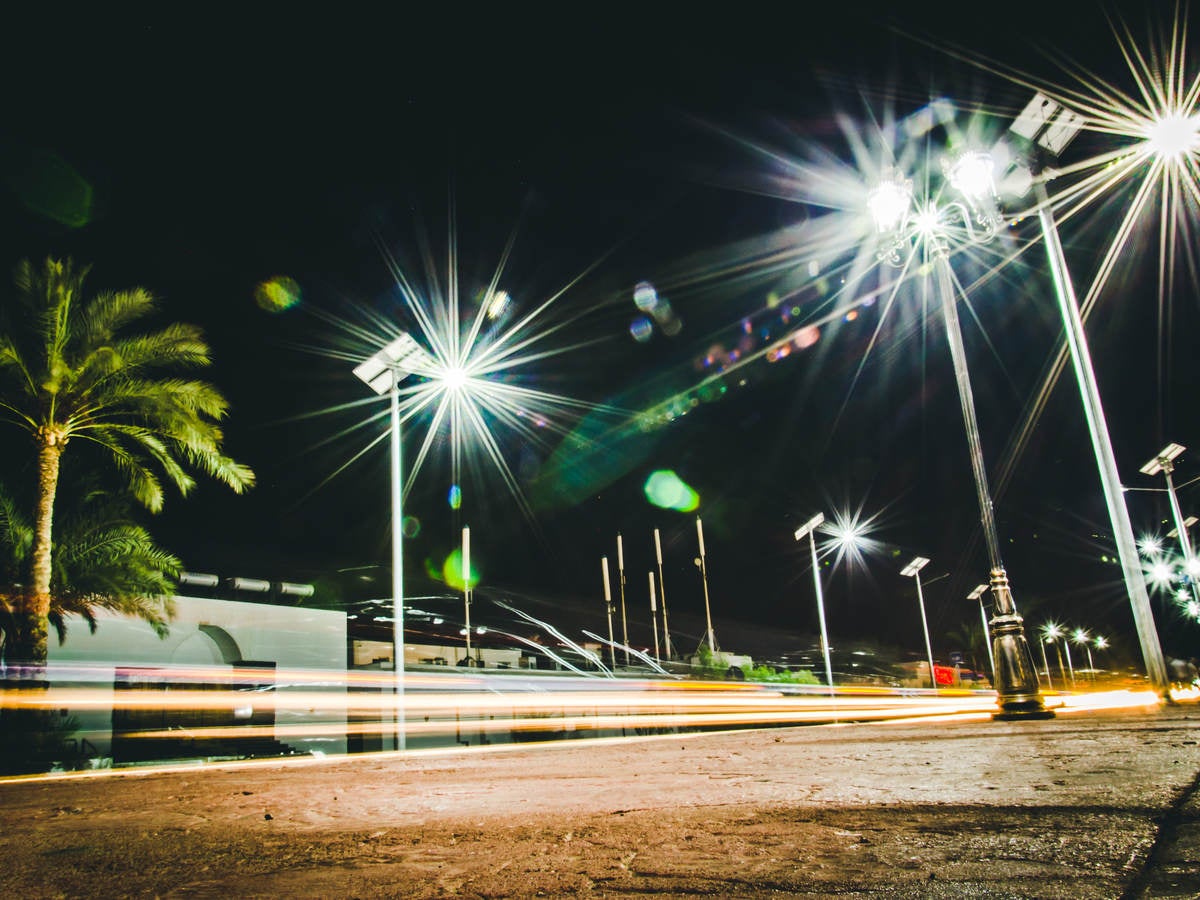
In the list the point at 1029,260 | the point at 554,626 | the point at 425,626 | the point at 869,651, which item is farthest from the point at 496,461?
the point at 869,651

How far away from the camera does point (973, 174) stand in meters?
9.36

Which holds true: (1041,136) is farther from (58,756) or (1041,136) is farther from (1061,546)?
(1061,546)

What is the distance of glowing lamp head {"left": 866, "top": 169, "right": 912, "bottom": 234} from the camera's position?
396 inches

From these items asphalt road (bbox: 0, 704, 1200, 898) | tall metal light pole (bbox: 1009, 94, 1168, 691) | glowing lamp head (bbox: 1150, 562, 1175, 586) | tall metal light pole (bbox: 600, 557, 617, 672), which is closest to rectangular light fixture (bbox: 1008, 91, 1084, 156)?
tall metal light pole (bbox: 1009, 94, 1168, 691)

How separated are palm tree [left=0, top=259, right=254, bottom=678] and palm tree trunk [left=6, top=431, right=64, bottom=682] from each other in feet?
0.06

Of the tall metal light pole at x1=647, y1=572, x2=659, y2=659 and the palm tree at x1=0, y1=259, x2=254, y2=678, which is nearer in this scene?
the palm tree at x1=0, y1=259, x2=254, y2=678

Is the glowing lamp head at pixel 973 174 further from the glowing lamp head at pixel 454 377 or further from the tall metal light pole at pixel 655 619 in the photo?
the tall metal light pole at pixel 655 619

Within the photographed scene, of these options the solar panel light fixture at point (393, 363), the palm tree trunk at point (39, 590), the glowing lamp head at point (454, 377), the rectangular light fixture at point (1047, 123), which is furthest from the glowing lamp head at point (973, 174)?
the palm tree trunk at point (39, 590)

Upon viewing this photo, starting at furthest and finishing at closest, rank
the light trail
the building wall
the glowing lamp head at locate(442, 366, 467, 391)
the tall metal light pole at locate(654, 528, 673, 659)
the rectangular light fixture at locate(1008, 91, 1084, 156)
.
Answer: the tall metal light pole at locate(654, 528, 673, 659) → the glowing lamp head at locate(442, 366, 467, 391) → the light trail → the building wall → the rectangular light fixture at locate(1008, 91, 1084, 156)

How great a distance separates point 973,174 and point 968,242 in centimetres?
139

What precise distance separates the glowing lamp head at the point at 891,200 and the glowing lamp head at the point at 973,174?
72 centimetres

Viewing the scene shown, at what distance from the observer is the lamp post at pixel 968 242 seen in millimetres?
7863

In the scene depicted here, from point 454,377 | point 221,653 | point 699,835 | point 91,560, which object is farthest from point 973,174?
point 221,653

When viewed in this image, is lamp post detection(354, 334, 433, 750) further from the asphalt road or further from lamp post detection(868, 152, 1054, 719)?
the asphalt road
